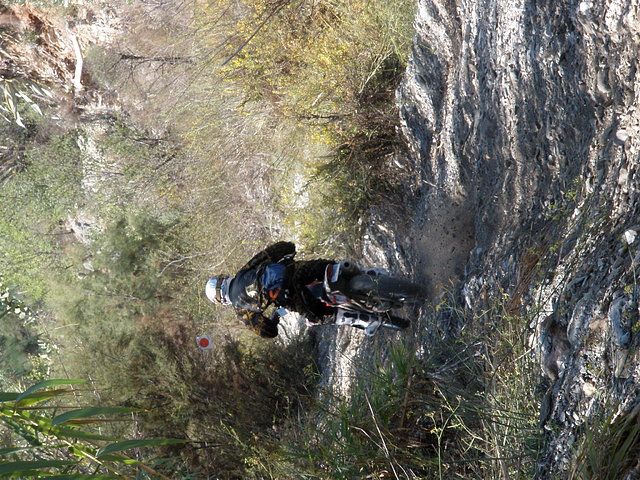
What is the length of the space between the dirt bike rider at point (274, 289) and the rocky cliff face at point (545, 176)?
1.13 meters

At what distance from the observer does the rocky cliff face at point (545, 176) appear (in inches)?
91.4

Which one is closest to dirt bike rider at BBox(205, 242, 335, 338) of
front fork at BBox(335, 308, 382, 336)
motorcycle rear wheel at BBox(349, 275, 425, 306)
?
front fork at BBox(335, 308, 382, 336)

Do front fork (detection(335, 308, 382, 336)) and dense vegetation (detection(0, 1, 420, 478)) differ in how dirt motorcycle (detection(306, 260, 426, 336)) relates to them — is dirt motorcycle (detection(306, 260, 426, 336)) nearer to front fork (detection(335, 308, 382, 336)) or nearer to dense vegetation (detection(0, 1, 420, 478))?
front fork (detection(335, 308, 382, 336))

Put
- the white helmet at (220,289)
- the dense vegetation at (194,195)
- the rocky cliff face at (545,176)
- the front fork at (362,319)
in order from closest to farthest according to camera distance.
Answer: the rocky cliff face at (545,176)
the front fork at (362,319)
the white helmet at (220,289)
the dense vegetation at (194,195)

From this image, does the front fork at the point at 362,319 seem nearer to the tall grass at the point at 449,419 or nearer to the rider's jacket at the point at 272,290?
the rider's jacket at the point at 272,290

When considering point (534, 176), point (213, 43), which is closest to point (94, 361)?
point (213, 43)

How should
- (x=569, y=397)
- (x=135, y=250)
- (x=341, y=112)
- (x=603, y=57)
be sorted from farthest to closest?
(x=135, y=250), (x=341, y=112), (x=603, y=57), (x=569, y=397)

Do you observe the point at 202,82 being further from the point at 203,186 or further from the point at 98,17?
the point at 98,17

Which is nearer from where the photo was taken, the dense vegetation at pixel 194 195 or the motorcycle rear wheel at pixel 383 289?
the motorcycle rear wheel at pixel 383 289

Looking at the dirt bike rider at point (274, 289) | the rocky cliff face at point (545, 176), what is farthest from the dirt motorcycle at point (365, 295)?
the rocky cliff face at point (545, 176)

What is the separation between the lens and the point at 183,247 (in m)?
8.78

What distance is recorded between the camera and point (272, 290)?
4902 millimetres

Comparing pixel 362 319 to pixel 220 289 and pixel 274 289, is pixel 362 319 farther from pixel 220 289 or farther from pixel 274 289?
pixel 220 289

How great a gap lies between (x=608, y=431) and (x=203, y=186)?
710 centimetres
